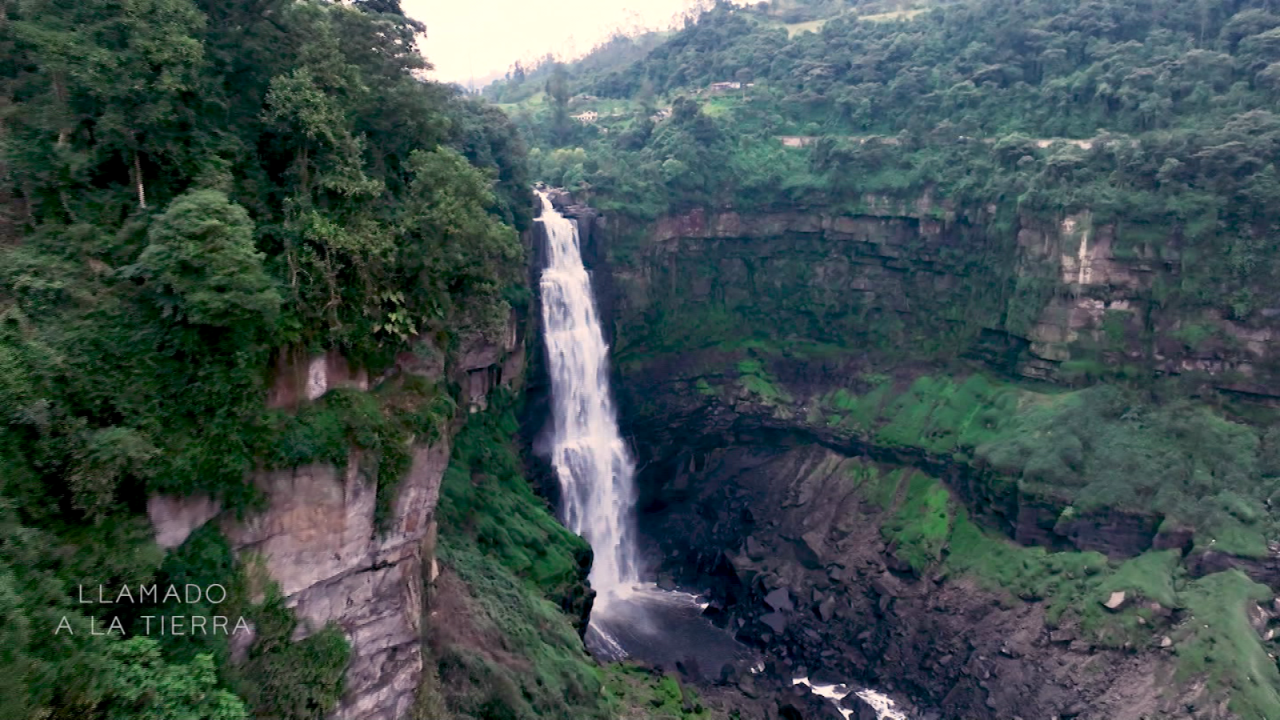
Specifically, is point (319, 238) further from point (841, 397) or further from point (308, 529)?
point (841, 397)

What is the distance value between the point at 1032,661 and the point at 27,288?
24.9 m

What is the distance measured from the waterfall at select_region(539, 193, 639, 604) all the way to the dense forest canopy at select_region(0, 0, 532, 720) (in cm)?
1435

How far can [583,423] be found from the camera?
31.4m

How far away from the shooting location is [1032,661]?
79.7 feet

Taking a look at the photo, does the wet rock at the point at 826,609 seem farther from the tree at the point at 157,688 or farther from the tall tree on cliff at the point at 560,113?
the tall tree on cliff at the point at 560,113

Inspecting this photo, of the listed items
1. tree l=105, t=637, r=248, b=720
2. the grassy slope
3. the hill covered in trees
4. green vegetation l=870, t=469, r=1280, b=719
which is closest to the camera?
tree l=105, t=637, r=248, b=720

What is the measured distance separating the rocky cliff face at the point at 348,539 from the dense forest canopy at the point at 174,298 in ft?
0.93

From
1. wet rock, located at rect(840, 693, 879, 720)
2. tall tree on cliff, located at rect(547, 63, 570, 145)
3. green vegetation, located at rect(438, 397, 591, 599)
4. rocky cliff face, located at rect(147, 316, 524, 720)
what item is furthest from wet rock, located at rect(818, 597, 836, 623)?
tall tree on cliff, located at rect(547, 63, 570, 145)

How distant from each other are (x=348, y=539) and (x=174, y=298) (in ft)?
14.6

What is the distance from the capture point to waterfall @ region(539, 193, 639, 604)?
30250mm

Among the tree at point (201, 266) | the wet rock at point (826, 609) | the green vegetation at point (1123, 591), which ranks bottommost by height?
the wet rock at point (826, 609)

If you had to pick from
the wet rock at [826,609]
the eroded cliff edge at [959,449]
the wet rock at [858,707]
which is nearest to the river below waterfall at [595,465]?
the eroded cliff edge at [959,449]

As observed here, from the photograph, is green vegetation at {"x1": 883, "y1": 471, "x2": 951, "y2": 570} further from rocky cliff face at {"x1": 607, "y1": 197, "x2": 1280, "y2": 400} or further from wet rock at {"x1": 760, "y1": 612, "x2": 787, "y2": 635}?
rocky cliff face at {"x1": 607, "y1": 197, "x2": 1280, "y2": 400}

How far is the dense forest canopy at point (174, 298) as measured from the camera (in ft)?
32.6
